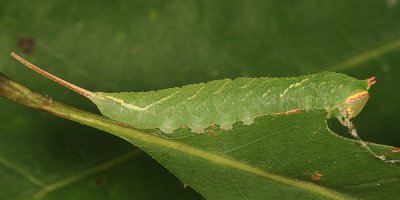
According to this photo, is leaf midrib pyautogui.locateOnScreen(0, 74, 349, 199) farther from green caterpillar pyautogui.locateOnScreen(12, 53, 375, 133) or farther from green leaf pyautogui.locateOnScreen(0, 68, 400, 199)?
green caterpillar pyautogui.locateOnScreen(12, 53, 375, 133)

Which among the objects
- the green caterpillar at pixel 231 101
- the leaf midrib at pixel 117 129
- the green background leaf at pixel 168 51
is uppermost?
the green background leaf at pixel 168 51

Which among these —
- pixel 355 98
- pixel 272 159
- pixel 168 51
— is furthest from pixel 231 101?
pixel 168 51

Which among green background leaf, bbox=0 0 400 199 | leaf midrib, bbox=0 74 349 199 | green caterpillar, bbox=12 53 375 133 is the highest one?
green background leaf, bbox=0 0 400 199

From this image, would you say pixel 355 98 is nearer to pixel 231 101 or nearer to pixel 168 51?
pixel 231 101

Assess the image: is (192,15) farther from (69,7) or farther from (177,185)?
(177,185)

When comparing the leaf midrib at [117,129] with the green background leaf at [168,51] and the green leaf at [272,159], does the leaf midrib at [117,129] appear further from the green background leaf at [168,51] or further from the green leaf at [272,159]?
the green background leaf at [168,51]

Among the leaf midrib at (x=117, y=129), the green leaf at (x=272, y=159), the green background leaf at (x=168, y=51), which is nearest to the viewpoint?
the leaf midrib at (x=117, y=129)

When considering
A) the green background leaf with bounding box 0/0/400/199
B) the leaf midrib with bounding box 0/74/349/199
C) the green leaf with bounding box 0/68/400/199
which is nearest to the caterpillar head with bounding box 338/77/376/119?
the green leaf with bounding box 0/68/400/199

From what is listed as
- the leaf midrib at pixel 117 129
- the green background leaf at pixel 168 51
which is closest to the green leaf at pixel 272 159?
the leaf midrib at pixel 117 129
